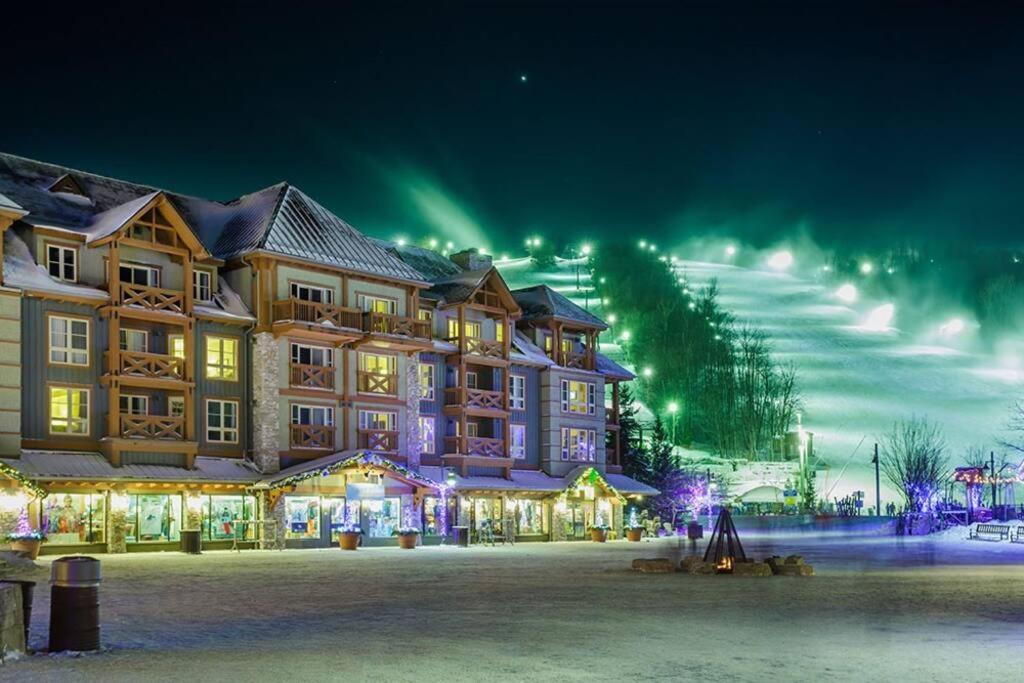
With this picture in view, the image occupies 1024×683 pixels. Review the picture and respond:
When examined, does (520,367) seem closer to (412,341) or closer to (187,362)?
(412,341)

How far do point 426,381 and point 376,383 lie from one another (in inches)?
204

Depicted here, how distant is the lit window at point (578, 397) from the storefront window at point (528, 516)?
20.3 ft

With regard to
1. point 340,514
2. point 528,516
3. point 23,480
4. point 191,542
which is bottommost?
point 528,516

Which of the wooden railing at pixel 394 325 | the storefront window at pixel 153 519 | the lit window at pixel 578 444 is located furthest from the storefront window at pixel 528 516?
the storefront window at pixel 153 519

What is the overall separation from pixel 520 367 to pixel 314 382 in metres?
16.3

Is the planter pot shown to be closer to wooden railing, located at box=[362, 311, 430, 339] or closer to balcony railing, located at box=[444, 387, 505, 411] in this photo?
wooden railing, located at box=[362, 311, 430, 339]

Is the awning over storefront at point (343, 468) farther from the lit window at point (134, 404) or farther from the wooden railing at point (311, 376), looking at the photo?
the lit window at point (134, 404)

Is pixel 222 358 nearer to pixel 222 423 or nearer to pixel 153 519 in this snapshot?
pixel 222 423

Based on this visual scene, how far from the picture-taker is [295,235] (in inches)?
2042

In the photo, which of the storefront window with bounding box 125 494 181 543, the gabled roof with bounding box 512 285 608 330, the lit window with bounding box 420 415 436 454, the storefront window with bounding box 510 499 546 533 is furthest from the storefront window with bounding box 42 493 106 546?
the gabled roof with bounding box 512 285 608 330

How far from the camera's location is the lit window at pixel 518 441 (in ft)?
210

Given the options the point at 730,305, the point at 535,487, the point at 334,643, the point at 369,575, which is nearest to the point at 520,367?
the point at 535,487

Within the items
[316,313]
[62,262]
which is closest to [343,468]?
[316,313]

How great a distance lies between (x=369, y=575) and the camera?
2966cm
